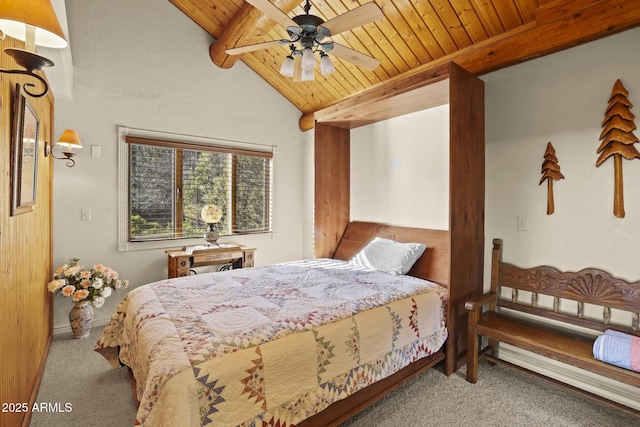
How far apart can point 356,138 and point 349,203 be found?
83 cm

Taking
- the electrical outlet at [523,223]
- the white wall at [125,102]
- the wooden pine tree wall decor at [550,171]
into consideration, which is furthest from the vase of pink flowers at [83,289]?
the wooden pine tree wall decor at [550,171]

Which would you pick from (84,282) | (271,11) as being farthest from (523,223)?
(84,282)

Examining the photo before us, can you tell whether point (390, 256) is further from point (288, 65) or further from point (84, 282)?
point (84, 282)

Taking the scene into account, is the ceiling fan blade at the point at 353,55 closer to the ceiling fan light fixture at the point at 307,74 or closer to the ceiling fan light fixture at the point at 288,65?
the ceiling fan light fixture at the point at 307,74

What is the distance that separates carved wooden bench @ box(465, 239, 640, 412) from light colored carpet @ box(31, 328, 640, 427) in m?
0.21

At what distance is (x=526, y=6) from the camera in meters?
2.29

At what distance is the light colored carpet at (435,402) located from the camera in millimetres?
1937

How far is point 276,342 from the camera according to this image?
1.57m

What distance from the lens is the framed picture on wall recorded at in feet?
Result: 5.19

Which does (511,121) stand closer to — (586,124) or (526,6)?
(586,124)

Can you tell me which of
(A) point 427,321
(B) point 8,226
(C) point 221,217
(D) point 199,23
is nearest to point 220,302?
(B) point 8,226

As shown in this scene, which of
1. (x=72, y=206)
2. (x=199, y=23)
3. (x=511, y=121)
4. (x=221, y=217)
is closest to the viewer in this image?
(x=511, y=121)

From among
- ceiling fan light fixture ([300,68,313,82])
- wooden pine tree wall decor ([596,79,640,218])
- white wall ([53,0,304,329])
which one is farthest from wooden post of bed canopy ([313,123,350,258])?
wooden pine tree wall decor ([596,79,640,218])

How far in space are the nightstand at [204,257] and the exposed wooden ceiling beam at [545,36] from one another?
2285mm
